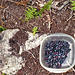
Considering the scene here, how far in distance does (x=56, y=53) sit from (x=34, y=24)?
1010mm

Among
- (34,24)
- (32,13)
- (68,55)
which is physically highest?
(32,13)

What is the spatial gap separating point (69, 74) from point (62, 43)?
847 millimetres

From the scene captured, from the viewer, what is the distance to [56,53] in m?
3.50

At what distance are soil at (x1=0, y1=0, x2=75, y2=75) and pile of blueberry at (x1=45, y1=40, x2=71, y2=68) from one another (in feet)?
0.98

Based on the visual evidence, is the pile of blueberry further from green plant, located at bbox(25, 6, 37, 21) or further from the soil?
green plant, located at bbox(25, 6, 37, 21)

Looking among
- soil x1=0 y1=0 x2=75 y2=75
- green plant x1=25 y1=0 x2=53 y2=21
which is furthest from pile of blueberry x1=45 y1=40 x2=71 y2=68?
→ green plant x1=25 y1=0 x2=53 y2=21

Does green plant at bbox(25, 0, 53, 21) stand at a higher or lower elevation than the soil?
higher

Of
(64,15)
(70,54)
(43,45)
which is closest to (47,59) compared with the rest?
(43,45)

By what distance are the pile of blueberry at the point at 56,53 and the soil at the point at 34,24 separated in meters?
0.30

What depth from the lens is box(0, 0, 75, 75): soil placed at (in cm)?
361

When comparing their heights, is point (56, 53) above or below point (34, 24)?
below

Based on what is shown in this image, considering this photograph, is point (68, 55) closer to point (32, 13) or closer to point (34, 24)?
point (34, 24)

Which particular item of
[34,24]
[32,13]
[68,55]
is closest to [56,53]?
[68,55]

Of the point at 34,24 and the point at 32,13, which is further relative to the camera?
the point at 34,24
